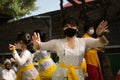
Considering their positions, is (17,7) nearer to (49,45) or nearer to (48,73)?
(48,73)

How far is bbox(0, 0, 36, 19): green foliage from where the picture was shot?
119 ft

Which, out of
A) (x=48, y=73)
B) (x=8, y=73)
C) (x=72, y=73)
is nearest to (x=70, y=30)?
(x=72, y=73)

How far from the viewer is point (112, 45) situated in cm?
1988

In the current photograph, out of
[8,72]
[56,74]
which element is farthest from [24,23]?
[56,74]

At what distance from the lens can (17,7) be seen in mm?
38781

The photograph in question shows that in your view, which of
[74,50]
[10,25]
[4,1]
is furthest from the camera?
[4,1]

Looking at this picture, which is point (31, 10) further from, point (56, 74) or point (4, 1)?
point (56, 74)

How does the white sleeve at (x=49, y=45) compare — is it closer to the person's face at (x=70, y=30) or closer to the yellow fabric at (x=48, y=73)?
the person's face at (x=70, y=30)

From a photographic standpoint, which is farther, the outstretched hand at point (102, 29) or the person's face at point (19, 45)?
the person's face at point (19, 45)

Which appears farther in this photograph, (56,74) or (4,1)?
(4,1)

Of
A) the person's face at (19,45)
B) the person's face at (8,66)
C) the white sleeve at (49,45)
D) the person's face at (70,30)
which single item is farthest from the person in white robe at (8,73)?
the person's face at (70,30)

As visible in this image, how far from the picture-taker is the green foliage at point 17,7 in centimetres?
3628

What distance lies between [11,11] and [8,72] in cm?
2286

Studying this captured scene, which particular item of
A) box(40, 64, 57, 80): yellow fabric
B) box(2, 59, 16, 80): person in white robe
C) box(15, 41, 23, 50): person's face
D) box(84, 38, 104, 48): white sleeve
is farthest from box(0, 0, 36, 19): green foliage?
box(84, 38, 104, 48): white sleeve
